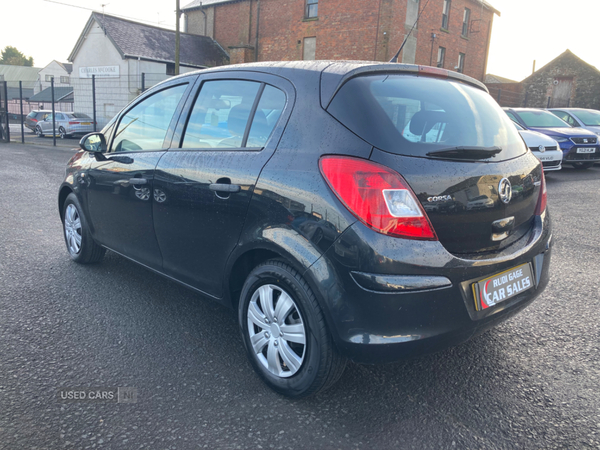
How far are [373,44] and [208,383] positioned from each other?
86.7 ft

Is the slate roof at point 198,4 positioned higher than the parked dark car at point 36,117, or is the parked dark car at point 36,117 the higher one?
the slate roof at point 198,4

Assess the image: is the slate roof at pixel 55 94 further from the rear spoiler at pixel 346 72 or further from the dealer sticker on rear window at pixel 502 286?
the dealer sticker on rear window at pixel 502 286

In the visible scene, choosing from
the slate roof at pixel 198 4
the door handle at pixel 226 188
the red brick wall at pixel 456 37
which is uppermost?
the slate roof at pixel 198 4

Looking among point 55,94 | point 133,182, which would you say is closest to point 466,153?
point 133,182

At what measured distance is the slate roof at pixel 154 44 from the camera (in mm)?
32188

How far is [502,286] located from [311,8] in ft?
99.1

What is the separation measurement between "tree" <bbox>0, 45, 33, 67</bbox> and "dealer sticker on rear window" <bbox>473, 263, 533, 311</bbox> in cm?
13727

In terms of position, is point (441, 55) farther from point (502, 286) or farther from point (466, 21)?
point (502, 286)

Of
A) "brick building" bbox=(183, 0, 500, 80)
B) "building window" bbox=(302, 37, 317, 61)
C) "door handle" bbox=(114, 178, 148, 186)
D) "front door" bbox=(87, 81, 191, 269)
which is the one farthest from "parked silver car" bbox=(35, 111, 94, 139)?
"door handle" bbox=(114, 178, 148, 186)

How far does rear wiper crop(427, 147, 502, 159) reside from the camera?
7.59ft

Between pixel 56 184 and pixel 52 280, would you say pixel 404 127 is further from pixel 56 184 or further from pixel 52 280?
pixel 56 184

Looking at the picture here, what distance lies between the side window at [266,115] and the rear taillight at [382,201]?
64 cm

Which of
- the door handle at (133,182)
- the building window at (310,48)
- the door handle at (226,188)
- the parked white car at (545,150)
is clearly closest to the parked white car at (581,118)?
the parked white car at (545,150)

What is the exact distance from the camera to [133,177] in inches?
137
